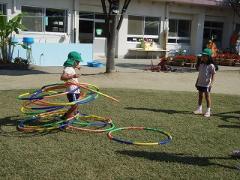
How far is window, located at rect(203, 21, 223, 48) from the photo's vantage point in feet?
102

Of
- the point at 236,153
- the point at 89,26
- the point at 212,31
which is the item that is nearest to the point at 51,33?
the point at 89,26

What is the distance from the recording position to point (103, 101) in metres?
11.2

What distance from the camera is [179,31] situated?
29.4 meters

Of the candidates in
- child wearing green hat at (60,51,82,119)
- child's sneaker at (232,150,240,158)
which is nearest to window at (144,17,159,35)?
child wearing green hat at (60,51,82,119)

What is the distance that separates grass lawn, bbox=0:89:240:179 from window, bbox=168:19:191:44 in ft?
62.3

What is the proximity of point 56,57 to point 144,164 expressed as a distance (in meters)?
14.5

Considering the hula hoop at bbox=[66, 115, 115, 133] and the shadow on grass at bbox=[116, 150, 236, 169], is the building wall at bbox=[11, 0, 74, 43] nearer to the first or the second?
the hula hoop at bbox=[66, 115, 115, 133]

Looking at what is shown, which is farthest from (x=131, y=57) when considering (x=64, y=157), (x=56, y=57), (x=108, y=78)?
(x=64, y=157)

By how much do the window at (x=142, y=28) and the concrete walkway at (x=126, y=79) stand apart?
7.36 metres

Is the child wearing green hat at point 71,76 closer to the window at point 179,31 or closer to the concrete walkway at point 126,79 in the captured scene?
the concrete walkway at point 126,79

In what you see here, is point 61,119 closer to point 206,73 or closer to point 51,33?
point 206,73

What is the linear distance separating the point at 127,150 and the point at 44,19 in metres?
16.6

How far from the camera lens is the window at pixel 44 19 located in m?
22.2

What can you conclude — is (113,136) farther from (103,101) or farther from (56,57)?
(56,57)
